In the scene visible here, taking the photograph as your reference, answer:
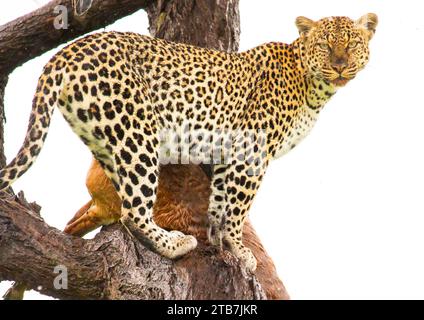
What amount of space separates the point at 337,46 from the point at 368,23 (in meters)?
0.34

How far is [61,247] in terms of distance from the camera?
657 centimetres

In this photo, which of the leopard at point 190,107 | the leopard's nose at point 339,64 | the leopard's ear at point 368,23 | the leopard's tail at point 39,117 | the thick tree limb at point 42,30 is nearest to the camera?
the leopard's tail at point 39,117

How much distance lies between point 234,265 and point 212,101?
1120 mm

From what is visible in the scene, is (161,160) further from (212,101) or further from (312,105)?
(312,105)

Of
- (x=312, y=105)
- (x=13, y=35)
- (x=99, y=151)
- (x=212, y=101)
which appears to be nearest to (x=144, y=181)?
(x=99, y=151)

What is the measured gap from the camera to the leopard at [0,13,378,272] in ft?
21.0

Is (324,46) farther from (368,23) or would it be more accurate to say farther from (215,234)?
(215,234)

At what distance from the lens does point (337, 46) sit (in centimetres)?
696

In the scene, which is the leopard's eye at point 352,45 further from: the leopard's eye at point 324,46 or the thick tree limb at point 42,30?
the thick tree limb at point 42,30

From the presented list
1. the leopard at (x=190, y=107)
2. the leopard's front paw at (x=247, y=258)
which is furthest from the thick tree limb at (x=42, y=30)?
the leopard's front paw at (x=247, y=258)

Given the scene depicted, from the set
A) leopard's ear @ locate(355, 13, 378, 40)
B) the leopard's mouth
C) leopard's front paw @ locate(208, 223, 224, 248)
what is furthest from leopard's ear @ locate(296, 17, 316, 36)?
leopard's front paw @ locate(208, 223, 224, 248)

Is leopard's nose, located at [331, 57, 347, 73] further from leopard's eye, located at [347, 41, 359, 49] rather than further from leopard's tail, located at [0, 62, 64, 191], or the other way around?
leopard's tail, located at [0, 62, 64, 191]

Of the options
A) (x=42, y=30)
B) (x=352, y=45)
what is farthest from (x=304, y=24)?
(x=42, y=30)

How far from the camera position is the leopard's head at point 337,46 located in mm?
6953
